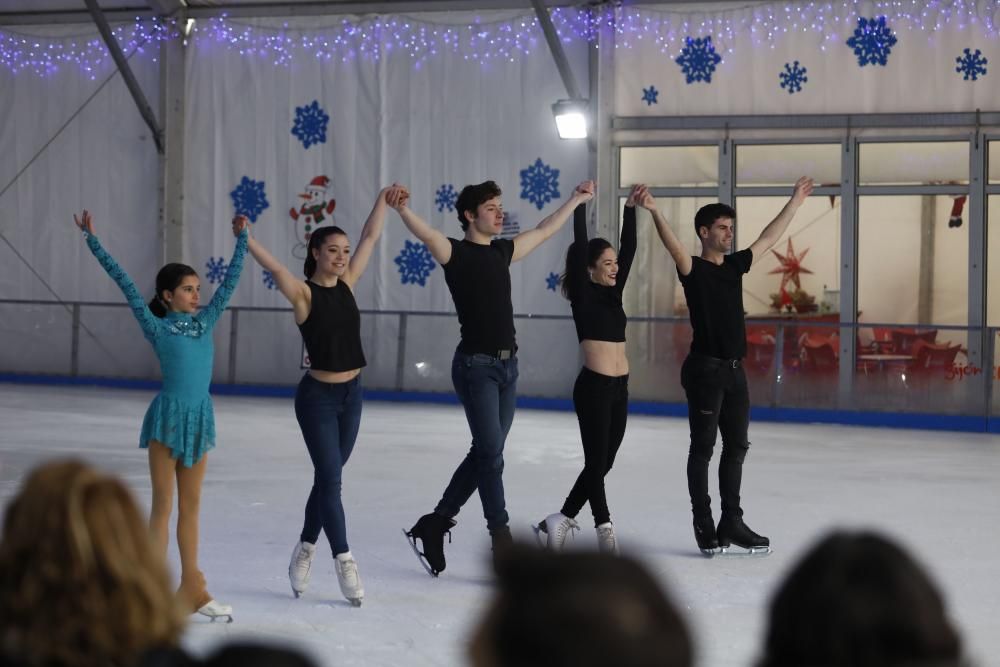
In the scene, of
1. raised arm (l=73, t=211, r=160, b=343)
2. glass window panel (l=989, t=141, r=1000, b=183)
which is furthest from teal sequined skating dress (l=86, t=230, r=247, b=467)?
glass window panel (l=989, t=141, r=1000, b=183)

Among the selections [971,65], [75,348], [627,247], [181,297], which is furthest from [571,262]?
[75,348]

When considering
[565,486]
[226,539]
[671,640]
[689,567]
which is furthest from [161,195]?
[671,640]

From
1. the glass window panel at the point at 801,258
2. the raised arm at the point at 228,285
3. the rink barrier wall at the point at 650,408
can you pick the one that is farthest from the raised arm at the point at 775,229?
the glass window panel at the point at 801,258

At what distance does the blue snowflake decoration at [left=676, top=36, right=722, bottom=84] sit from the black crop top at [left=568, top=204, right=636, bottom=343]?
819cm

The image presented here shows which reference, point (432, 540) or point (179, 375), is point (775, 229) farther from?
point (179, 375)

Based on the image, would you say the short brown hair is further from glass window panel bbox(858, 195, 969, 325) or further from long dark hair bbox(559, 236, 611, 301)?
glass window panel bbox(858, 195, 969, 325)

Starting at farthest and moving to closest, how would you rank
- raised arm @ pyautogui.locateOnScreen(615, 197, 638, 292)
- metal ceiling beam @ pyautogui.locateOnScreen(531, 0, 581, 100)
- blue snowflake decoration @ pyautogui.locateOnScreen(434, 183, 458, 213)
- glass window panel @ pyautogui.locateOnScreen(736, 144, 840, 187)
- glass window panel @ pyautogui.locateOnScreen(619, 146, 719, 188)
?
blue snowflake decoration @ pyautogui.locateOnScreen(434, 183, 458, 213) < glass window panel @ pyautogui.locateOnScreen(619, 146, 719, 188) < glass window panel @ pyautogui.locateOnScreen(736, 144, 840, 187) < metal ceiling beam @ pyautogui.locateOnScreen(531, 0, 581, 100) < raised arm @ pyautogui.locateOnScreen(615, 197, 638, 292)

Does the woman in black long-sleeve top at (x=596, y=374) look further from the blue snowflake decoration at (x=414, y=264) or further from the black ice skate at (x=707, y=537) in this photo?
the blue snowflake decoration at (x=414, y=264)

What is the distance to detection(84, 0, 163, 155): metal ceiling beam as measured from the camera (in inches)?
545

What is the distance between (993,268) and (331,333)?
9991mm

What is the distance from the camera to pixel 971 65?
510 inches

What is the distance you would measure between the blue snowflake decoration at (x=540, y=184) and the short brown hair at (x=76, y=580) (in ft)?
41.8

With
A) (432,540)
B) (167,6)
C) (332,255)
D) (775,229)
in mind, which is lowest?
(432,540)

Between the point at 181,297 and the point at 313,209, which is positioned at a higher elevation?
the point at 313,209
